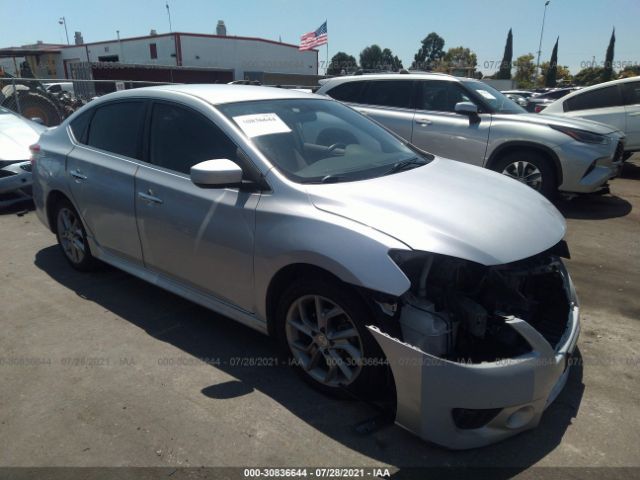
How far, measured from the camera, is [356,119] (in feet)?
13.0

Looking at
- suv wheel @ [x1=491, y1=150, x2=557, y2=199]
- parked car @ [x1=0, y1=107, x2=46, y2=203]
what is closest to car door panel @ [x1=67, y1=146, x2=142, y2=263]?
parked car @ [x1=0, y1=107, x2=46, y2=203]

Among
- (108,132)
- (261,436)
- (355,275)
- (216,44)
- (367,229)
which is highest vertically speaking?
(216,44)

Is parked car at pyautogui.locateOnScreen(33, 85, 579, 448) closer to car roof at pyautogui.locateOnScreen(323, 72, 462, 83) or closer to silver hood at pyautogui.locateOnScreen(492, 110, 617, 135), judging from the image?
silver hood at pyautogui.locateOnScreen(492, 110, 617, 135)

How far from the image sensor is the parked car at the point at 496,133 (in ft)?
20.8

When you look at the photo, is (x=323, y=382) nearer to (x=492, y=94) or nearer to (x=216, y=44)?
(x=492, y=94)

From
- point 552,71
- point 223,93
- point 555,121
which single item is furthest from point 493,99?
point 552,71

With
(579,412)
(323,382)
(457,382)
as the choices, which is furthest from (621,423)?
(323,382)

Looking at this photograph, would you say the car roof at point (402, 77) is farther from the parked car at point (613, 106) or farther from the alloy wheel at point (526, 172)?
the parked car at point (613, 106)

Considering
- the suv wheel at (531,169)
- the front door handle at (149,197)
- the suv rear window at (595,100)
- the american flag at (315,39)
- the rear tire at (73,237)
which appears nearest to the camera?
the front door handle at (149,197)

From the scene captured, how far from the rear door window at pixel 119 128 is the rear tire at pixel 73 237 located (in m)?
0.72

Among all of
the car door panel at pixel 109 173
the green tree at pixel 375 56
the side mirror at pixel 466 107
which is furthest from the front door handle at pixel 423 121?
the green tree at pixel 375 56

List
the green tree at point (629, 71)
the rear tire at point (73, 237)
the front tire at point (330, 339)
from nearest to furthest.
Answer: the front tire at point (330, 339) → the rear tire at point (73, 237) → the green tree at point (629, 71)

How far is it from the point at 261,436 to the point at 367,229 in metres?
1.19

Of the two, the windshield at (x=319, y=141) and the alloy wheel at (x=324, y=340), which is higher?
the windshield at (x=319, y=141)
